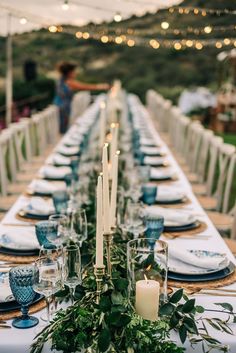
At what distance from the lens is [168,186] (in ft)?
11.4

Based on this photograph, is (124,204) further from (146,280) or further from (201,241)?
(146,280)

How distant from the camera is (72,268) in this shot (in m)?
1.63

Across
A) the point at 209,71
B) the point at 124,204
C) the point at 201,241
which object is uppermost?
the point at 209,71

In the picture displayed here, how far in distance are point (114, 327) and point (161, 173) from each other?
2502 millimetres

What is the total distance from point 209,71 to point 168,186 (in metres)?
22.5

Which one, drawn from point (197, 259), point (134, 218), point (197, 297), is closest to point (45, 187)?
point (134, 218)

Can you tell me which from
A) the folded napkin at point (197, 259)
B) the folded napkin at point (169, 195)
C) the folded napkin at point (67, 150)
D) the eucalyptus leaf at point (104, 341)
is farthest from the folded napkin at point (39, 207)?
the folded napkin at point (67, 150)

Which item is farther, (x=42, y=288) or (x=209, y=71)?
(x=209, y=71)

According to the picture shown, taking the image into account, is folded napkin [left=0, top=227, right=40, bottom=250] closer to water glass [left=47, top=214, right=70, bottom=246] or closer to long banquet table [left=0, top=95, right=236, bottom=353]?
water glass [left=47, top=214, right=70, bottom=246]

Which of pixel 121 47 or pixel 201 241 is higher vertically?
pixel 121 47

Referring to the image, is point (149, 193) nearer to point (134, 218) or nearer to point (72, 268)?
point (134, 218)

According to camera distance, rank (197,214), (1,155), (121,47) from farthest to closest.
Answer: (121,47), (1,155), (197,214)

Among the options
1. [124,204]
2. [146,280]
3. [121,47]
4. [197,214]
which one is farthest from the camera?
[121,47]

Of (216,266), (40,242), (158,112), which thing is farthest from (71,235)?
(158,112)
